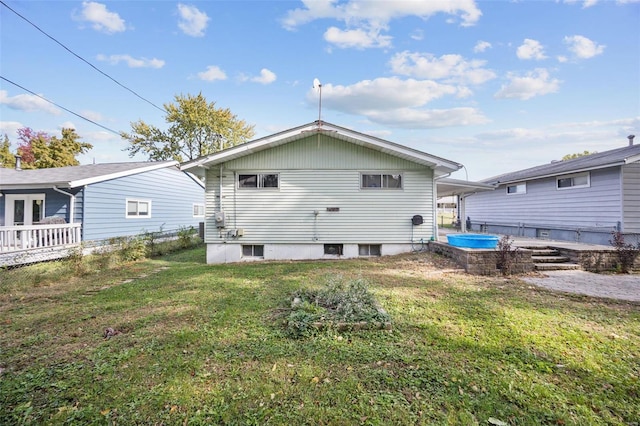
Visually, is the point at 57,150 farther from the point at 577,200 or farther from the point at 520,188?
the point at 577,200

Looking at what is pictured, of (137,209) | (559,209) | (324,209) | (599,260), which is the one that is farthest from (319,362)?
(559,209)

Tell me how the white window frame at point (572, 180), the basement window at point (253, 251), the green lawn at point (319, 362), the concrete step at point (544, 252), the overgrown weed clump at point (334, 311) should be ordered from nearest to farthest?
the green lawn at point (319, 362), the overgrown weed clump at point (334, 311), the concrete step at point (544, 252), the basement window at point (253, 251), the white window frame at point (572, 180)

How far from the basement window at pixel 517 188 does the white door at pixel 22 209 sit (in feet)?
71.6

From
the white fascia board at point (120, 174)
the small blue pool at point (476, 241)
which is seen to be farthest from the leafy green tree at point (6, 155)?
the small blue pool at point (476, 241)

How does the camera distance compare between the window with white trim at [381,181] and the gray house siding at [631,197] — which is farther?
the window with white trim at [381,181]

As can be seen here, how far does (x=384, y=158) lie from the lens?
944 cm

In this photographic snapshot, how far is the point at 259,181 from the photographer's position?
944 cm

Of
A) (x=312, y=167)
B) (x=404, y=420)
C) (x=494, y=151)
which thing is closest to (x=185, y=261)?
(x=312, y=167)

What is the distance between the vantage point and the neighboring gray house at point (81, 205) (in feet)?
31.8

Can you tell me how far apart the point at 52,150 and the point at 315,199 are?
3047 centimetres

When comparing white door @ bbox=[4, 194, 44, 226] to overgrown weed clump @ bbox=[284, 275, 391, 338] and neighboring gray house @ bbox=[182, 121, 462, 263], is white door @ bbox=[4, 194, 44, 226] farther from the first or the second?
overgrown weed clump @ bbox=[284, 275, 391, 338]

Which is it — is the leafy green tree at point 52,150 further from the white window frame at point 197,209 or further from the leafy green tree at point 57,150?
the white window frame at point 197,209

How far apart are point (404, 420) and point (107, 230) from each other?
13340 millimetres

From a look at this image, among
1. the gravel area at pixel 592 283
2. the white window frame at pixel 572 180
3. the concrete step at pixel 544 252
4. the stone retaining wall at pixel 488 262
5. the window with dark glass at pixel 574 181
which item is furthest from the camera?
the window with dark glass at pixel 574 181
